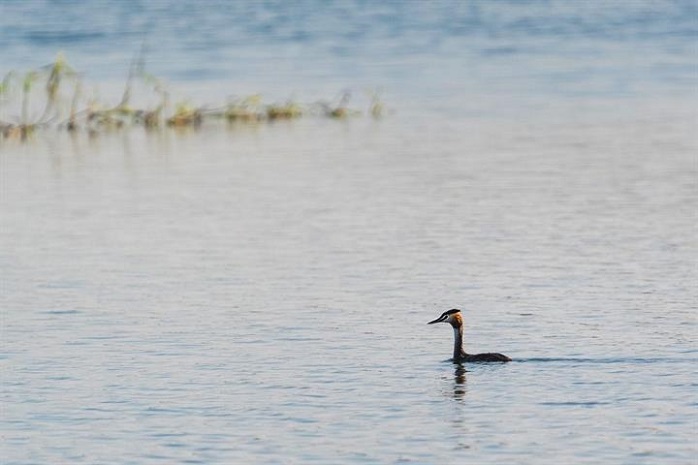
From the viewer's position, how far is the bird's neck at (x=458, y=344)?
648 inches

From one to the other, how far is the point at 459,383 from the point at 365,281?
486cm

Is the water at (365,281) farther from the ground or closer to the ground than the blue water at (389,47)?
closer to the ground

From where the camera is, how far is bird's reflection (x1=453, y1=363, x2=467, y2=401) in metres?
15.3

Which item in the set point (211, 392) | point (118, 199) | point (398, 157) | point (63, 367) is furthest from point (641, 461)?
point (398, 157)

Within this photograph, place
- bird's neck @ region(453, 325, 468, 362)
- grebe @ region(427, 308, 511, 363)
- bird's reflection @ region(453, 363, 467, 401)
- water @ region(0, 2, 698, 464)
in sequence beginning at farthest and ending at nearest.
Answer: bird's neck @ region(453, 325, 468, 362)
grebe @ region(427, 308, 511, 363)
bird's reflection @ region(453, 363, 467, 401)
water @ region(0, 2, 698, 464)

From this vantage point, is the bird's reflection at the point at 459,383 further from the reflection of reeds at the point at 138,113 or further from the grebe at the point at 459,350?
the reflection of reeds at the point at 138,113

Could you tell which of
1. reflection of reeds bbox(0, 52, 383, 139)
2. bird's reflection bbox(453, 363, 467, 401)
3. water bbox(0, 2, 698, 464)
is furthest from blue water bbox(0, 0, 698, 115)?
bird's reflection bbox(453, 363, 467, 401)

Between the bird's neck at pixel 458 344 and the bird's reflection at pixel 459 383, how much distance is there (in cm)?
9

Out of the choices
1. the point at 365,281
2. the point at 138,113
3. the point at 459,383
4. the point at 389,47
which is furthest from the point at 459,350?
the point at 389,47

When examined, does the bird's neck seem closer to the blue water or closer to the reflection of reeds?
the reflection of reeds

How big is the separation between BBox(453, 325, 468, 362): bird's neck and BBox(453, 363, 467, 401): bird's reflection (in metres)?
0.09

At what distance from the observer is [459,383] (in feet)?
51.5

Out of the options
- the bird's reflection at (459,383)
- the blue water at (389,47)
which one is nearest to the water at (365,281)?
the bird's reflection at (459,383)

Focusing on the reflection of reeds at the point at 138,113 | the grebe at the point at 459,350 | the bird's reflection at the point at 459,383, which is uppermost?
the reflection of reeds at the point at 138,113
